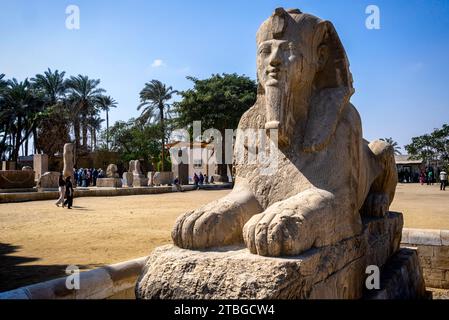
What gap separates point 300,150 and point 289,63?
601 millimetres

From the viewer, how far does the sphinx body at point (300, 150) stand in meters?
2.32

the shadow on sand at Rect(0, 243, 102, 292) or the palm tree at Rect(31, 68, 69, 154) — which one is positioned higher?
the palm tree at Rect(31, 68, 69, 154)

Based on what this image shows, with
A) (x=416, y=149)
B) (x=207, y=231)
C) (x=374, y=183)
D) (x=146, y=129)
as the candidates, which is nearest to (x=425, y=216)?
(x=374, y=183)

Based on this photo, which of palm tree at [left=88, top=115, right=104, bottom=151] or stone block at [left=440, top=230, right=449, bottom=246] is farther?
palm tree at [left=88, top=115, right=104, bottom=151]

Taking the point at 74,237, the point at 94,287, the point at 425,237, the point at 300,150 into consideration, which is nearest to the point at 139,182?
the point at 74,237

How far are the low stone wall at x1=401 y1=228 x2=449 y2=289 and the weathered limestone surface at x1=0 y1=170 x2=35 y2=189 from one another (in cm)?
1747

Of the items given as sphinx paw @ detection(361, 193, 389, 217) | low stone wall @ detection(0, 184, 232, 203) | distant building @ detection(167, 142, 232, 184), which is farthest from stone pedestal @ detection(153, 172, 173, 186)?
sphinx paw @ detection(361, 193, 389, 217)

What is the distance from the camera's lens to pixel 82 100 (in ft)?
130

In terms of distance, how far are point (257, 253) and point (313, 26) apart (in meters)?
1.67

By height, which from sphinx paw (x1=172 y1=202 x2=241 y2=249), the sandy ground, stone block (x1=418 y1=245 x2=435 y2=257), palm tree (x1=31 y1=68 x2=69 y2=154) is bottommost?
the sandy ground

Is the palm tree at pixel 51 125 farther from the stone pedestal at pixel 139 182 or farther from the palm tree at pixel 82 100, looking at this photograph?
the stone pedestal at pixel 139 182

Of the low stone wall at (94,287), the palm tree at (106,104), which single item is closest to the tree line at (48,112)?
the palm tree at (106,104)

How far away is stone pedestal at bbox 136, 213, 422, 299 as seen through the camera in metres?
1.87

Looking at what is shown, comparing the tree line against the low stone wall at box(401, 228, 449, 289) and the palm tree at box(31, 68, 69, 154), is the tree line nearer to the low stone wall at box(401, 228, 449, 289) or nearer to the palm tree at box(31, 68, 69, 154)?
the palm tree at box(31, 68, 69, 154)
